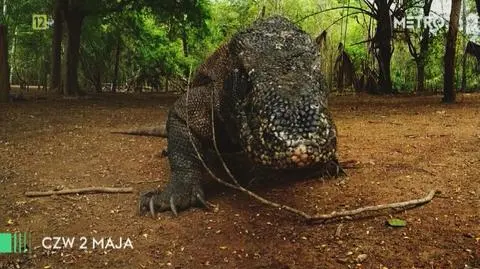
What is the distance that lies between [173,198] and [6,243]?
968mm

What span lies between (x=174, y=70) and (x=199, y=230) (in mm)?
22055

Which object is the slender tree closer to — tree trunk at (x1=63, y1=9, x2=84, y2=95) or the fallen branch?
tree trunk at (x1=63, y1=9, x2=84, y2=95)

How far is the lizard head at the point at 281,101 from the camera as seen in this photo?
2.46 m

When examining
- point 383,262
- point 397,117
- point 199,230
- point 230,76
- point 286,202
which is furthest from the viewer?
point 397,117

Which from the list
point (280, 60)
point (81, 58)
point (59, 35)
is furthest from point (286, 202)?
point (81, 58)

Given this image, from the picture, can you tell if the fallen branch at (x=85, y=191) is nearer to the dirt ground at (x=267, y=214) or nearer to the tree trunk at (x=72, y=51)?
the dirt ground at (x=267, y=214)

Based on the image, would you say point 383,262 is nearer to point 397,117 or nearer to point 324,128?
point 324,128

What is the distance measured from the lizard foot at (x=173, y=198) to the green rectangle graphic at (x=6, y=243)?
0.75 metres

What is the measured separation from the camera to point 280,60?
311cm

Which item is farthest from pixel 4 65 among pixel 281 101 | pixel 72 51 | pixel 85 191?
pixel 281 101

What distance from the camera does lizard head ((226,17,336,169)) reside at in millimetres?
2455

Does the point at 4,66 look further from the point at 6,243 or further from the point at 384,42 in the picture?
the point at 384,42

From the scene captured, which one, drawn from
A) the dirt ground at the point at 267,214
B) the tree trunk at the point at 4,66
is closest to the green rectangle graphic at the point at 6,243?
the dirt ground at the point at 267,214

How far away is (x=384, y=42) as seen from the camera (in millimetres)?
13461
